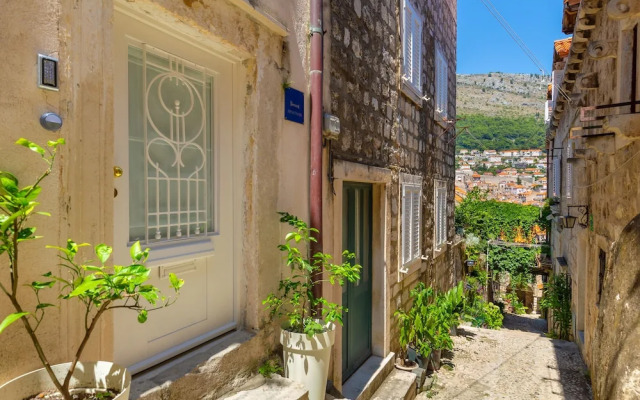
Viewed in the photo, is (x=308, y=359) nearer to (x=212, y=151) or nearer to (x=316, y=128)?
(x=212, y=151)

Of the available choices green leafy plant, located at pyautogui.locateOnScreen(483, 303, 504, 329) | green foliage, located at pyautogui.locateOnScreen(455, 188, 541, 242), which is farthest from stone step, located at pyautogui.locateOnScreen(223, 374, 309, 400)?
green foliage, located at pyautogui.locateOnScreen(455, 188, 541, 242)

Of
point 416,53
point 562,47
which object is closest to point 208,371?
point 416,53

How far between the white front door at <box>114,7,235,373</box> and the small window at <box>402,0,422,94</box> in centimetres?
373

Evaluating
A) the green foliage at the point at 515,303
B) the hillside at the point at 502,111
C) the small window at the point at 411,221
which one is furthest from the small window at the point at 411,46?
the hillside at the point at 502,111

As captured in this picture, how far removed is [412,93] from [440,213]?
308 centimetres

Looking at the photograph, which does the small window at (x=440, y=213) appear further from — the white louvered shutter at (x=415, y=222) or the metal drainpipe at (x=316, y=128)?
the metal drainpipe at (x=316, y=128)

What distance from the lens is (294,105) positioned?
323 cm

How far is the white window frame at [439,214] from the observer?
790 centimetres

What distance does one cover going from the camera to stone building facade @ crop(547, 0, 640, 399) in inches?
83.4

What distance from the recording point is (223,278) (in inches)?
110

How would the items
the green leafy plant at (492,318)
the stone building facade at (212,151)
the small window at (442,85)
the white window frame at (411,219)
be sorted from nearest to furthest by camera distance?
1. the stone building facade at (212,151)
2. the white window frame at (411,219)
3. the small window at (442,85)
4. the green leafy plant at (492,318)

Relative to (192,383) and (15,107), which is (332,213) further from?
(15,107)

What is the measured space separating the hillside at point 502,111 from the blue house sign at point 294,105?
66.8m

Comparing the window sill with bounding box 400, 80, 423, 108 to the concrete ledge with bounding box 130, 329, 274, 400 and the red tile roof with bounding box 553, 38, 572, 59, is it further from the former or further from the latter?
the red tile roof with bounding box 553, 38, 572, 59
